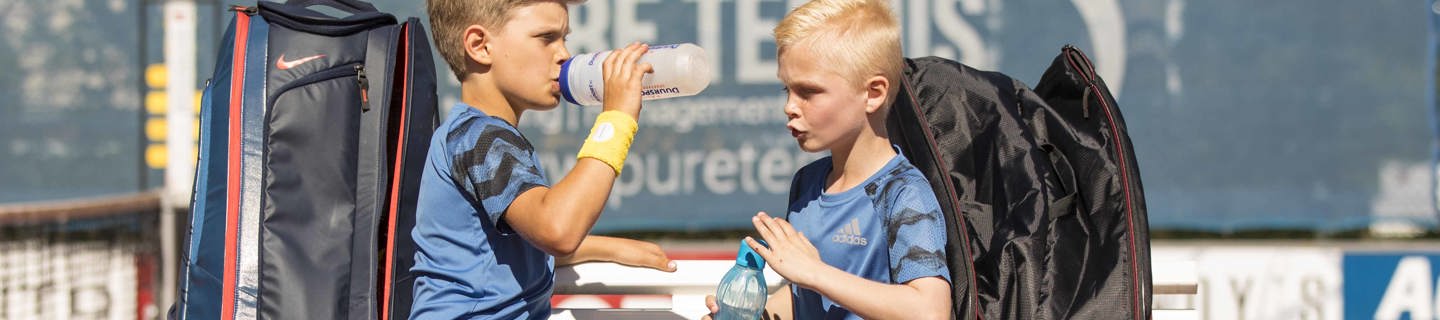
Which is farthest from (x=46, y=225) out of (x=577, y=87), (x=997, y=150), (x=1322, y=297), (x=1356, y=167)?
(x=1356, y=167)

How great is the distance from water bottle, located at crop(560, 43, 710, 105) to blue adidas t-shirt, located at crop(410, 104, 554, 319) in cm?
9

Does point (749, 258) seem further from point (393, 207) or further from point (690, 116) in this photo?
point (690, 116)

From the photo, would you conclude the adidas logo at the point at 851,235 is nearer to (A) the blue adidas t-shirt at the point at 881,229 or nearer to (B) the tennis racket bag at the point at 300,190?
(A) the blue adidas t-shirt at the point at 881,229

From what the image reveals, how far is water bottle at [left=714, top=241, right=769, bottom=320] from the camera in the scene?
1.37m

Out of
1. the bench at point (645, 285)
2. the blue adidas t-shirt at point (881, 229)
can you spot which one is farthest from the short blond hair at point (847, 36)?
the bench at point (645, 285)

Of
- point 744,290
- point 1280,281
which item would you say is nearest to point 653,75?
point 744,290

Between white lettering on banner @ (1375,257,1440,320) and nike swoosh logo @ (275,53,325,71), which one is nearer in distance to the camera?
nike swoosh logo @ (275,53,325,71)

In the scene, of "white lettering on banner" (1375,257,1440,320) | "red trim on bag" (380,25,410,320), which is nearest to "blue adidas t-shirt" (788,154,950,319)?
"red trim on bag" (380,25,410,320)

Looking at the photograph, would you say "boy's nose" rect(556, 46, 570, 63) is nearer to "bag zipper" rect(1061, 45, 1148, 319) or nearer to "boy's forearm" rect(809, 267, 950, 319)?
"boy's forearm" rect(809, 267, 950, 319)

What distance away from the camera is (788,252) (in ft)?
4.37

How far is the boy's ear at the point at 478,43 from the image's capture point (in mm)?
1527

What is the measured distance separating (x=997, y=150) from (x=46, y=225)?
3.62 m

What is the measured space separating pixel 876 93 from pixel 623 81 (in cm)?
29

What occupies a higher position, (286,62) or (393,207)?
(286,62)
